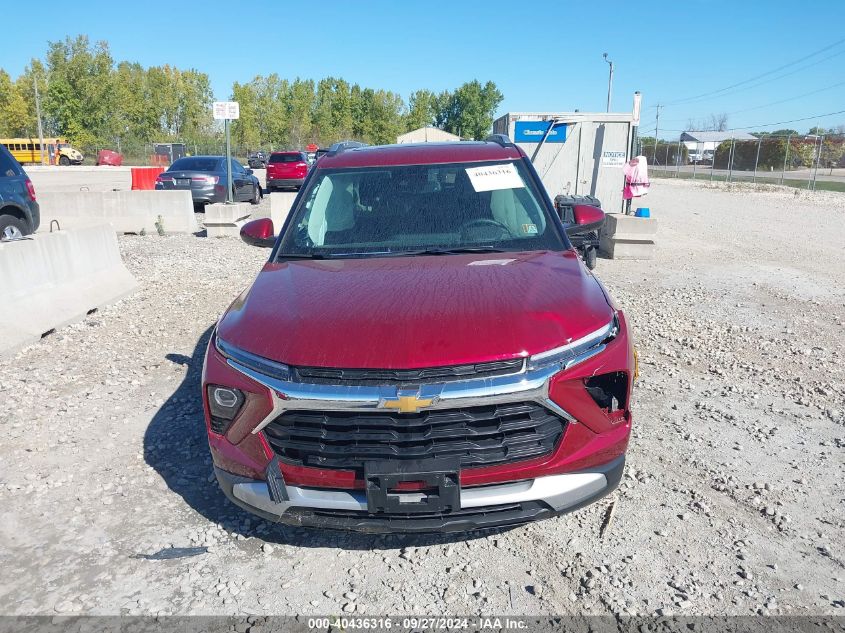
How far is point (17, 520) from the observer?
3373 millimetres

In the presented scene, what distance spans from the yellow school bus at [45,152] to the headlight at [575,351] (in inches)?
2434

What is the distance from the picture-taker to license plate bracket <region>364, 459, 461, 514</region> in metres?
2.50

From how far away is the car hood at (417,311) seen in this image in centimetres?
259

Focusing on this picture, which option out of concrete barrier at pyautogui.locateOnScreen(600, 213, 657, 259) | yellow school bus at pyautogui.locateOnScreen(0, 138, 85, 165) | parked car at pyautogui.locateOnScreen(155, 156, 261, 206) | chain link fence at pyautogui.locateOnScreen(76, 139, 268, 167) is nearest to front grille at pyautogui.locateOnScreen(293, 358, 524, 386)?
concrete barrier at pyautogui.locateOnScreen(600, 213, 657, 259)

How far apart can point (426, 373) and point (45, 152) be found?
6359 centimetres

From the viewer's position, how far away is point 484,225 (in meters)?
3.94

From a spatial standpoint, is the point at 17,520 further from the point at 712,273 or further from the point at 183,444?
the point at 712,273

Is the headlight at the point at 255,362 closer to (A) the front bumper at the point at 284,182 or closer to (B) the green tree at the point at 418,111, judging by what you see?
(A) the front bumper at the point at 284,182

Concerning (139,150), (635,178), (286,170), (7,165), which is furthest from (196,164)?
(139,150)

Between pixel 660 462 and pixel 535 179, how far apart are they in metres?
1.97

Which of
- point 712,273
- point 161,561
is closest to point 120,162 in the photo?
Answer: point 712,273

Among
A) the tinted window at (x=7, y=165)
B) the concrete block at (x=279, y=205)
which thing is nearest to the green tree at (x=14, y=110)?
the concrete block at (x=279, y=205)

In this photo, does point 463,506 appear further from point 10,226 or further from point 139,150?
point 139,150

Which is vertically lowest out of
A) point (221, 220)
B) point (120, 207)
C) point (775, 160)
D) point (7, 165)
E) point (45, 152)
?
point (221, 220)
